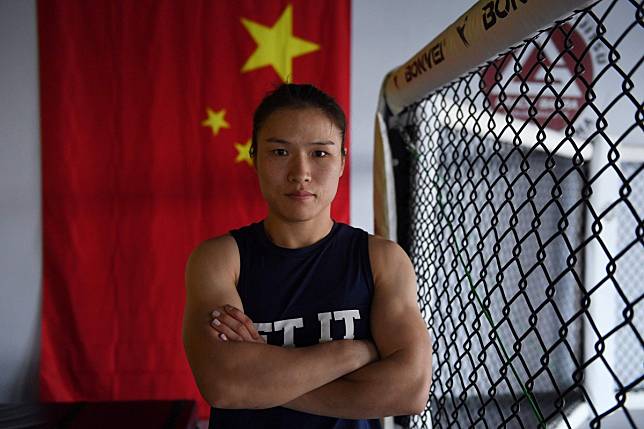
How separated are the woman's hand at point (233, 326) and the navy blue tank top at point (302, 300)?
31 millimetres

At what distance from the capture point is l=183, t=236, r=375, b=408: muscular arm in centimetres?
88

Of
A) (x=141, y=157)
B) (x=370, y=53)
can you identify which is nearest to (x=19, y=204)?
(x=141, y=157)

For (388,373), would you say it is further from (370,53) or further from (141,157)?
(370,53)

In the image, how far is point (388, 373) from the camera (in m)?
0.92

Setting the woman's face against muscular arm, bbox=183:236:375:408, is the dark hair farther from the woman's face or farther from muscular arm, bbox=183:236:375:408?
muscular arm, bbox=183:236:375:408

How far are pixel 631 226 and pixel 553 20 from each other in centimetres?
272

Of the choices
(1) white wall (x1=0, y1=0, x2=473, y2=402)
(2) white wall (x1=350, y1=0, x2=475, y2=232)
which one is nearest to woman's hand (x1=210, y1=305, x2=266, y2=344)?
(2) white wall (x1=350, y1=0, x2=475, y2=232)

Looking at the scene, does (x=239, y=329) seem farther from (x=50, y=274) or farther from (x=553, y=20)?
(x=50, y=274)

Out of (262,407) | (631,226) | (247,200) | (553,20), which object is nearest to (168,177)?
(247,200)

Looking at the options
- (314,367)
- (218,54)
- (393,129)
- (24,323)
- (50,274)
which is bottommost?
(24,323)

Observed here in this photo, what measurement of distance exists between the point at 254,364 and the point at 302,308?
0.14 m

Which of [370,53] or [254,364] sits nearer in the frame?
[254,364]

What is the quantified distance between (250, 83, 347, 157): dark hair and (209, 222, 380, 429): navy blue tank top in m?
0.24

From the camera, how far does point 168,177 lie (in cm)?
258
